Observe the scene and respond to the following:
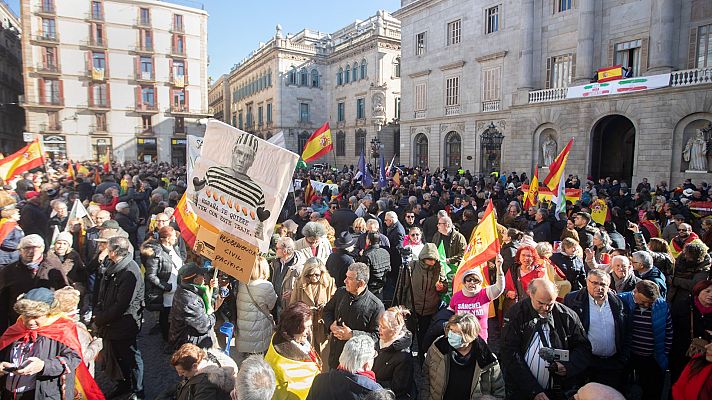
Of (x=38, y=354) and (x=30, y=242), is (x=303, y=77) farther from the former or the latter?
(x=38, y=354)

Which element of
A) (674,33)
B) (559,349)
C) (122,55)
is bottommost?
(559,349)

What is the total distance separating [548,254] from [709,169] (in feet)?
55.2

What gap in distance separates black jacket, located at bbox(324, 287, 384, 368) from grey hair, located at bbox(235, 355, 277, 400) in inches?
52.7

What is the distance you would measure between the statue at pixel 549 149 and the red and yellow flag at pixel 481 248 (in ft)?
63.1

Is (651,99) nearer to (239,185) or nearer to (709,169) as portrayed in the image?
(709,169)

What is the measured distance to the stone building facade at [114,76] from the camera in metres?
37.9

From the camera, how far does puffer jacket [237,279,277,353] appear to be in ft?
14.5

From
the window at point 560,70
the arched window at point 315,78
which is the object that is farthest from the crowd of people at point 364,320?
the arched window at point 315,78

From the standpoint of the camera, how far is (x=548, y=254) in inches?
199

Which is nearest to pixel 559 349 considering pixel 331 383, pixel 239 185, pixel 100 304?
pixel 331 383

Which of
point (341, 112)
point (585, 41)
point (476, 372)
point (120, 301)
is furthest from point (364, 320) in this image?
point (341, 112)

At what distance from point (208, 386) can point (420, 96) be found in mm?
29456

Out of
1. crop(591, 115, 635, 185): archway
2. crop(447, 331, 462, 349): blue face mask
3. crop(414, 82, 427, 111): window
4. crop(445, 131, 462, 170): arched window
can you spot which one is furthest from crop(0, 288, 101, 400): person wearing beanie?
crop(414, 82, 427, 111): window

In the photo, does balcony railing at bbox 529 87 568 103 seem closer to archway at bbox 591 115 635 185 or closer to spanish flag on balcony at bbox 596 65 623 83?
spanish flag on balcony at bbox 596 65 623 83
